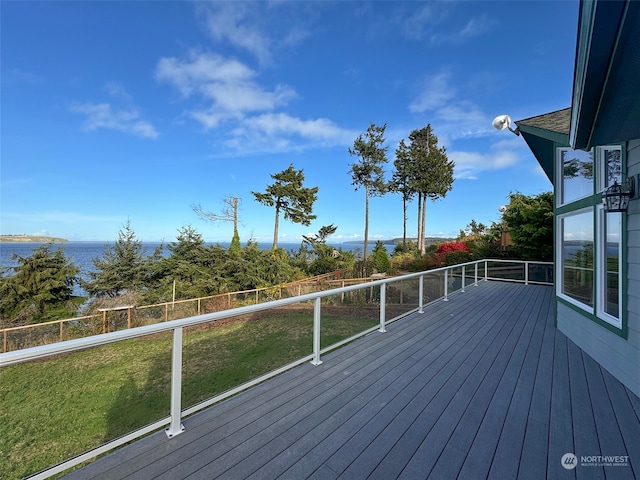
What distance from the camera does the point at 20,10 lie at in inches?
273

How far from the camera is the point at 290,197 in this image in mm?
23344

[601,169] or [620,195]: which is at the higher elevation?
[601,169]

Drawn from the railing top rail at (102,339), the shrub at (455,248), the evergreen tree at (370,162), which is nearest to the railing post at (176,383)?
the railing top rail at (102,339)

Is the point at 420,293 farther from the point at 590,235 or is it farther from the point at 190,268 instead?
the point at 190,268

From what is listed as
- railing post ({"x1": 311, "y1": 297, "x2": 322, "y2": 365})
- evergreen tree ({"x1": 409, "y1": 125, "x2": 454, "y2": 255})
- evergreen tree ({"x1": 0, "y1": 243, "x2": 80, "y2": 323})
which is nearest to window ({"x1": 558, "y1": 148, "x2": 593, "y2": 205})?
railing post ({"x1": 311, "y1": 297, "x2": 322, "y2": 365})

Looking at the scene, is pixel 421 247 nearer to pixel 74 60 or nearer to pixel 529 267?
pixel 529 267

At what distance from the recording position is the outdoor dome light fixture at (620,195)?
286 centimetres

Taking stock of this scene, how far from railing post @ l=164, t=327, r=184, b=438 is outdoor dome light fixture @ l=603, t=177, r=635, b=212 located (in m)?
4.39

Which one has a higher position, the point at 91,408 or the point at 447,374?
the point at 91,408

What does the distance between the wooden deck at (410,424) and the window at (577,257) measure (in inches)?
38.2

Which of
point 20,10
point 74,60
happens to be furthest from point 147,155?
point 20,10

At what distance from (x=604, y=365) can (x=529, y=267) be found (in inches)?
273

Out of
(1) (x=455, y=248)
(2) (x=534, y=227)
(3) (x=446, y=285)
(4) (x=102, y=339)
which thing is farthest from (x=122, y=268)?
(2) (x=534, y=227)

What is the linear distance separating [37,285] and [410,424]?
676 inches
